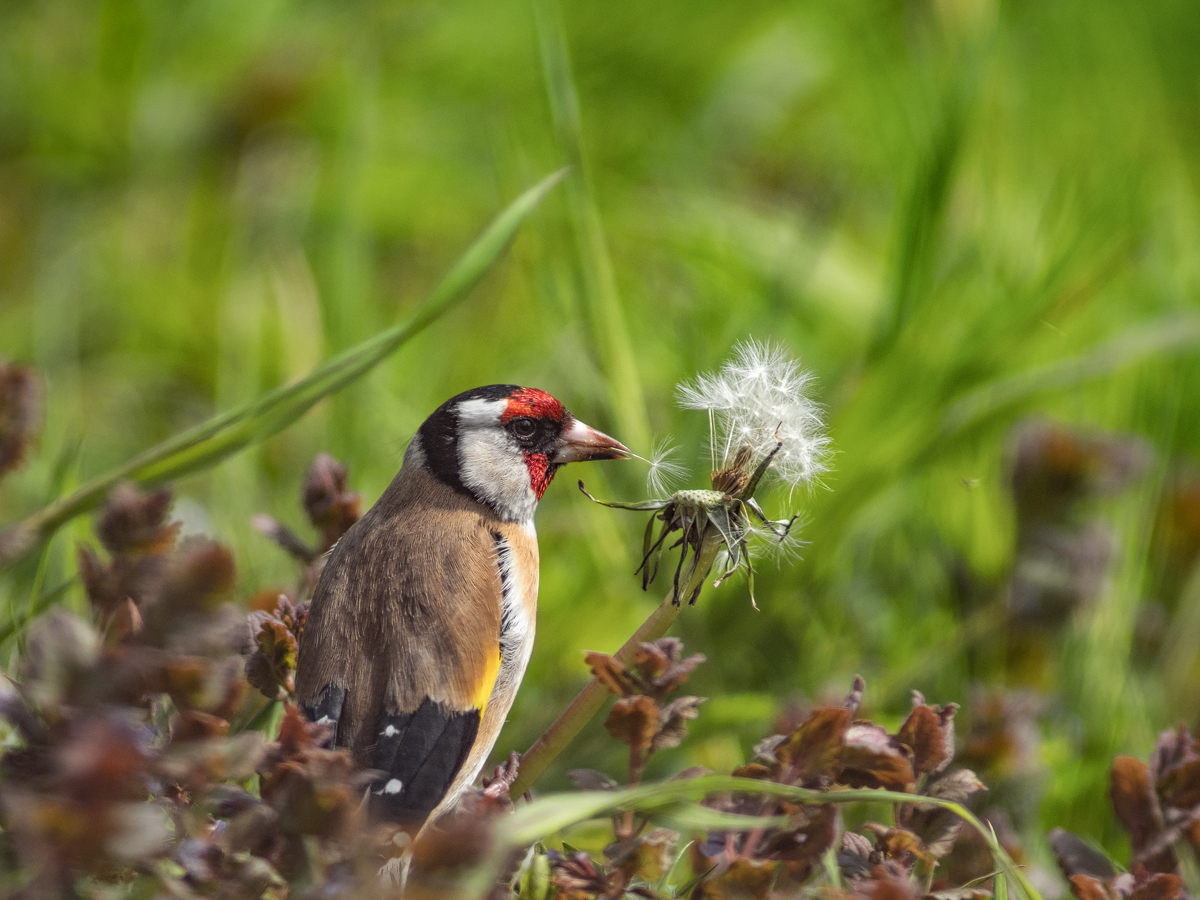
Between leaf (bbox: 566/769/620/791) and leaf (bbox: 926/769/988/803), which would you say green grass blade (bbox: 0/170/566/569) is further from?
leaf (bbox: 926/769/988/803)

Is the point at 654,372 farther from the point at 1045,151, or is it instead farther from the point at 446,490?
the point at 1045,151

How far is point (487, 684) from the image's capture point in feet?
2.29

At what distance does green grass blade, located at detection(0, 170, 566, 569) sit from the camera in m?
0.74

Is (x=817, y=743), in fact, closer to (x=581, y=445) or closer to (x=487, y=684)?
(x=487, y=684)

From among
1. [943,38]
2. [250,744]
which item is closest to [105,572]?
[250,744]

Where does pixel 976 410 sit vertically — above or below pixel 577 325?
below

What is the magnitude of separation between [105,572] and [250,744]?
0.14 metres

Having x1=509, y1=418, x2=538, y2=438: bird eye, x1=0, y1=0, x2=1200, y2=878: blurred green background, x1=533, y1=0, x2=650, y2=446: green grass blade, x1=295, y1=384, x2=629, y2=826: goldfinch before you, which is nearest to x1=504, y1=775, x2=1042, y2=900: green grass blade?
x1=295, y1=384, x2=629, y2=826: goldfinch

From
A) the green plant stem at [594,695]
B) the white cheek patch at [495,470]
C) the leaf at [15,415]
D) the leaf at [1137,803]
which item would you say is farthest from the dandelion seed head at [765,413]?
the leaf at [15,415]

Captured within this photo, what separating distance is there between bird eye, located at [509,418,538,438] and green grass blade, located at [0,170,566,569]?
0.11 meters

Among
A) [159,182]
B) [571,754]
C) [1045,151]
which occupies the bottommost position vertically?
[571,754]

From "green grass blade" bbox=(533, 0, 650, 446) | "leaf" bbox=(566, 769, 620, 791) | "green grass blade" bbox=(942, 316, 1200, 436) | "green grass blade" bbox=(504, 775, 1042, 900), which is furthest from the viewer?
"green grass blade" bbox=(942, 316, 1200, 436)

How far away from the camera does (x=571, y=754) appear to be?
1150 mm

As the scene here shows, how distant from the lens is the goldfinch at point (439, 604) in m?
0.64
